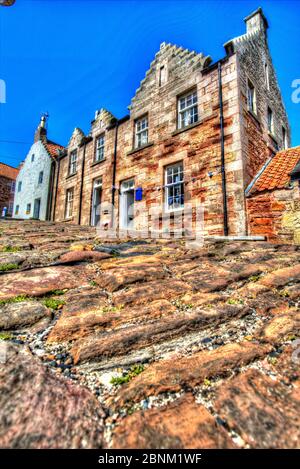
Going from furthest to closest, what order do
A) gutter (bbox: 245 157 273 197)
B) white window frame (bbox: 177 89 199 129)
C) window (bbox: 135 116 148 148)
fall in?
1. window (bbox: 135 116 148 148)
2. white window frame (bbox: 177 89 199 129)
3. gutter (bbox: 245 157 273 197)

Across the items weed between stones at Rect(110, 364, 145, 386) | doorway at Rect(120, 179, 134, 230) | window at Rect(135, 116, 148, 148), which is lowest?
weed between stones at Rect(110, 364, 145, 386)

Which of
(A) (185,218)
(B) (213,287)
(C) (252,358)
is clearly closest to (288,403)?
(C) (252,358)

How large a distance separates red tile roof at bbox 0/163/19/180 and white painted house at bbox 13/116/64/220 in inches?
312

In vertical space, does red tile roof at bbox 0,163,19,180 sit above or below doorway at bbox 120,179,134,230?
above

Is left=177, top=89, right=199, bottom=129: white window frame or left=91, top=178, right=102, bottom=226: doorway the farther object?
left=91, top=178, right=102, bottom=226: doorway

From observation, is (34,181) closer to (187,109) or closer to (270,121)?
(187,109)

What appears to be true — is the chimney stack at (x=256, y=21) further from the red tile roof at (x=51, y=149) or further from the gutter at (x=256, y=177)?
the red tile roof at (x=51, y=149)

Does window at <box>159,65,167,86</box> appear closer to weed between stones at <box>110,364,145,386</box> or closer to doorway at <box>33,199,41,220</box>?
weed between stones at <box>110,364,145,386</box>

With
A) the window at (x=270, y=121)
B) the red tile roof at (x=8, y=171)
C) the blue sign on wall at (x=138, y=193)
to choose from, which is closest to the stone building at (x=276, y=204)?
the window at (x=270, y=121)

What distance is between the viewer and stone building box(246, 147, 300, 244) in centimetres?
684

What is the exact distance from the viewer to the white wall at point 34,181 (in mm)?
18500

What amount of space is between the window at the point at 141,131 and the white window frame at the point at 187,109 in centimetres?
202

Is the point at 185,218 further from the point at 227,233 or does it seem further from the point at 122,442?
the point at 122,442

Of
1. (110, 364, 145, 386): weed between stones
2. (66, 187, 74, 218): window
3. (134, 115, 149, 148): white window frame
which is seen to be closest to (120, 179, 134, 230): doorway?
(134, 115, 149, 148): white window frame
